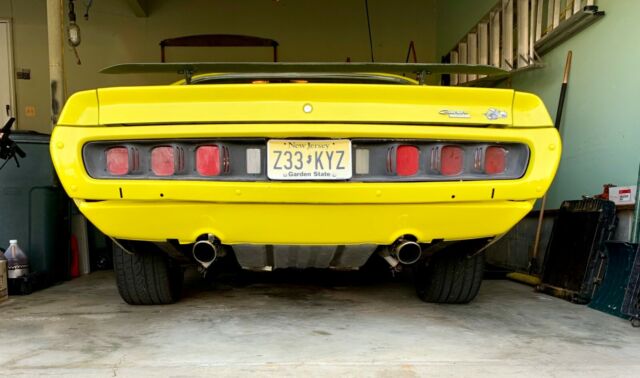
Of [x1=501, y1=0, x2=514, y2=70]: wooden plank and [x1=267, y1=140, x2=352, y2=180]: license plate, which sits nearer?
[x1=267, y1=140, x2=352, y2=180]: license plate

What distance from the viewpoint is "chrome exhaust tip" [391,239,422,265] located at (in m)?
1.95

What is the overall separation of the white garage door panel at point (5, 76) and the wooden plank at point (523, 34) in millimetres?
6363

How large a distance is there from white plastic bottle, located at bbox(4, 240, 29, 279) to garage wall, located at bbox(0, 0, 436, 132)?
13.8 feet

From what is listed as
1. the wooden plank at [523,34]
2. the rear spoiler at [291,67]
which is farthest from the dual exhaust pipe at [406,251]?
the wooden plank at [523,34]

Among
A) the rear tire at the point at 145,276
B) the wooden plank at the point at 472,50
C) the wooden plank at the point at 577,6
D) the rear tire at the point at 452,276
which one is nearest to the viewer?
the rear tire at the point at 145,276

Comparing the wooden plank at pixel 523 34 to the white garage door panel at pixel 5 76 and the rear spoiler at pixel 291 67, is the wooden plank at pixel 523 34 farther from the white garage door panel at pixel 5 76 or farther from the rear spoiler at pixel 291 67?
the white garage door panel at pixel 5 76

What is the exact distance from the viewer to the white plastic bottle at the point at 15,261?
301 cm

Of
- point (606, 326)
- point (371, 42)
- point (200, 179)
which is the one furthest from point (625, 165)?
point (371, 42)

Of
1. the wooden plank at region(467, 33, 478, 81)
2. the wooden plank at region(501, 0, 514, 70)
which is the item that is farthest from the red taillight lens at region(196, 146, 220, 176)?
the wooden plank at region(467, 33, 478, 81)

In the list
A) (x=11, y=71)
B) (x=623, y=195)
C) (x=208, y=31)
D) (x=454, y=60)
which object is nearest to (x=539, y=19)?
(x=623, y=195)

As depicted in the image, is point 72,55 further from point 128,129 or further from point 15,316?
point 128,129

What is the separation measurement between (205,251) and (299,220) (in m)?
0.43

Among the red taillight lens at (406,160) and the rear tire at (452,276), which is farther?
the rear tire at (452,276)

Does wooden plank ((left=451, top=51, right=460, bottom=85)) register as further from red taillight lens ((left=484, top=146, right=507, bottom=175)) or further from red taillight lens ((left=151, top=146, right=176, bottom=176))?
red taillight lens ((left=151, top=146, right=176, bottom=176))
